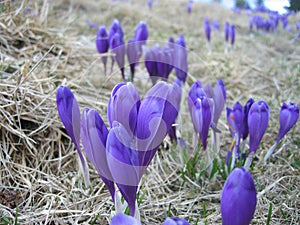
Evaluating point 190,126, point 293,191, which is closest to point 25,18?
point 190,126

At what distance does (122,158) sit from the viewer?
86 centimetres

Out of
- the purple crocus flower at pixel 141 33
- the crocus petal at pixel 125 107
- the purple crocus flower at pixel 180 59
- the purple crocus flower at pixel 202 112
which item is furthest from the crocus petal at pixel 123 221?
the purple crocus flower at pixel 141 33

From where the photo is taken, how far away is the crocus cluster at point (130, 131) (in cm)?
88

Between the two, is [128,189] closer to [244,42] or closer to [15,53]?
[15,53]

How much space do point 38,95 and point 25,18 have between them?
3.84ft

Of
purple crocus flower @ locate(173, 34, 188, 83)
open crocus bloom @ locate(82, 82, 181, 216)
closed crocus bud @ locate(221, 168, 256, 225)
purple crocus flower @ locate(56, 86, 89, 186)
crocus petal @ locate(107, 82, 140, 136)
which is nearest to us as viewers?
A: closed crocus bud @ locate(221, 168, 256, 225)

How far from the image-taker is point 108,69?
300 centimetres

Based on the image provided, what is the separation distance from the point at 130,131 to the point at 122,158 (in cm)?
17

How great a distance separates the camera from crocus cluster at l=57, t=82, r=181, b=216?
881mm

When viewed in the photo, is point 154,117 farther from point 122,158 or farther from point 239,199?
point 239,199

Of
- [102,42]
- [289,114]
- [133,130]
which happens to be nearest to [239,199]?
[133,130]

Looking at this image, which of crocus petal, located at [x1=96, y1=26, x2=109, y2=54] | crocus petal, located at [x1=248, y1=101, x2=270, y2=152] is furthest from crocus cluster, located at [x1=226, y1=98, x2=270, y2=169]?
crocus petal, located at [x1=96, y1=26, x2=109, y2=54]

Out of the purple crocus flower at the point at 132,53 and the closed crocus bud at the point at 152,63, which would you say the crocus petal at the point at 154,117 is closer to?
the closed crocus bud at the point at 152,63

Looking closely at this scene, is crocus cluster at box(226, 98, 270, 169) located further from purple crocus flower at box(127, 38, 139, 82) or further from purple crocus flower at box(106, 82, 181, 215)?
purple crocus flower at box(127, 38, 139, 82)
